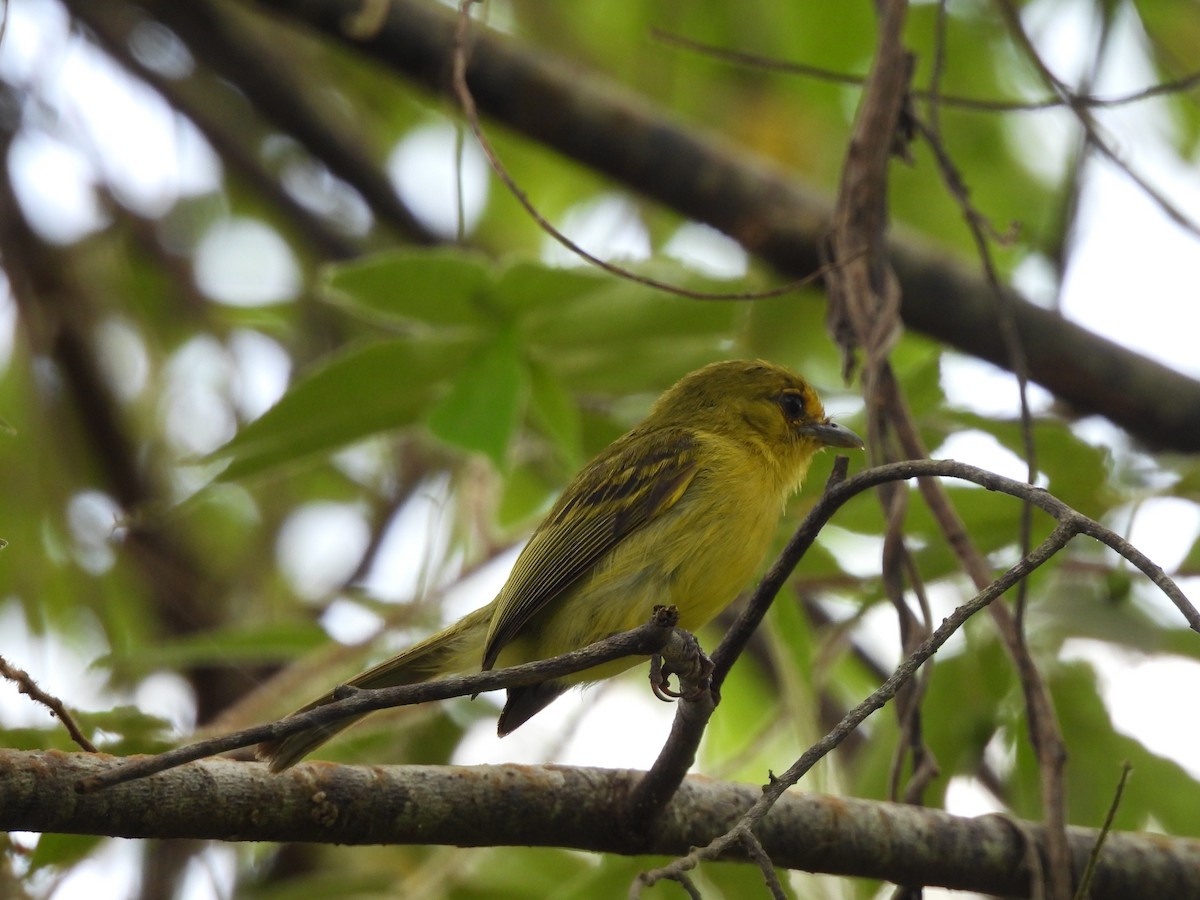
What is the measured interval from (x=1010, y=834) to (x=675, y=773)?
2.69 feet

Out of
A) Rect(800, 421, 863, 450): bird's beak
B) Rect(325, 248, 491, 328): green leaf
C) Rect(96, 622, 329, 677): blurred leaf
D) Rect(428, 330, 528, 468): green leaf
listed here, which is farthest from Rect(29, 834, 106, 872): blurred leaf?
Rect(800, 421, 863, 450): bird's beak

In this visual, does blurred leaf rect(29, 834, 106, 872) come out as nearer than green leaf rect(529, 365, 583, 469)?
Yes

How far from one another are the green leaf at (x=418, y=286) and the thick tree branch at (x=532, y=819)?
1394 mm

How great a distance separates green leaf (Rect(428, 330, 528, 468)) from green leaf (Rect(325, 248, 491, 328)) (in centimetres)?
13

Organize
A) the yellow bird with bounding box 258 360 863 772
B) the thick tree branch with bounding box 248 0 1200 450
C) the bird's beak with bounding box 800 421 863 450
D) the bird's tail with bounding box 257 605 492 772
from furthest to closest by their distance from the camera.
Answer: the thick tree branch with bounding box 248 0 1200 450, the bird's beak with bounding box 800 421 863 450, the bird's tail with bounding box 257 605 492 772, the yellow bird with bounding box 258 360 863 772

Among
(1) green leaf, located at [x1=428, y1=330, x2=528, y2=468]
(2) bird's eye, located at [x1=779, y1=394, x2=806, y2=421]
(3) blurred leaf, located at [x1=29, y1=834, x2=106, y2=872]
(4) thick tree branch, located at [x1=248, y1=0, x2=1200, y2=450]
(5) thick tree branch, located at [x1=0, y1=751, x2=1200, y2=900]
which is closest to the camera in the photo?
(5) thick tree branch, located at [x1=0, y1=751, x2=1200, y2=900]

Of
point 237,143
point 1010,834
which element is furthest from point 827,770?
point 237,143

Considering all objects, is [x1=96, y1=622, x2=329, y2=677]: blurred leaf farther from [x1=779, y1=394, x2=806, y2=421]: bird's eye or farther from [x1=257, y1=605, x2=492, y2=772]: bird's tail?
[x1=779, y1=394, x2=806, y2=421]: bird's eye

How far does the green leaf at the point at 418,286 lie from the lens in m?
3.51

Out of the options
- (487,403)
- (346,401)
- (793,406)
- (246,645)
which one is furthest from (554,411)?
(246,645)

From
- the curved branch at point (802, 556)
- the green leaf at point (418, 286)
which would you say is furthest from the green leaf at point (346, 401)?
the curved branch at point (802, 556)

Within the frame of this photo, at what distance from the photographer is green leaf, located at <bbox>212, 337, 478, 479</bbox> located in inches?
138

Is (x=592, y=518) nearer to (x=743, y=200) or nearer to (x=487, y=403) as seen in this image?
(x=487, y=403)

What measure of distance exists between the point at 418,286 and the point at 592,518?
2.42 feet
